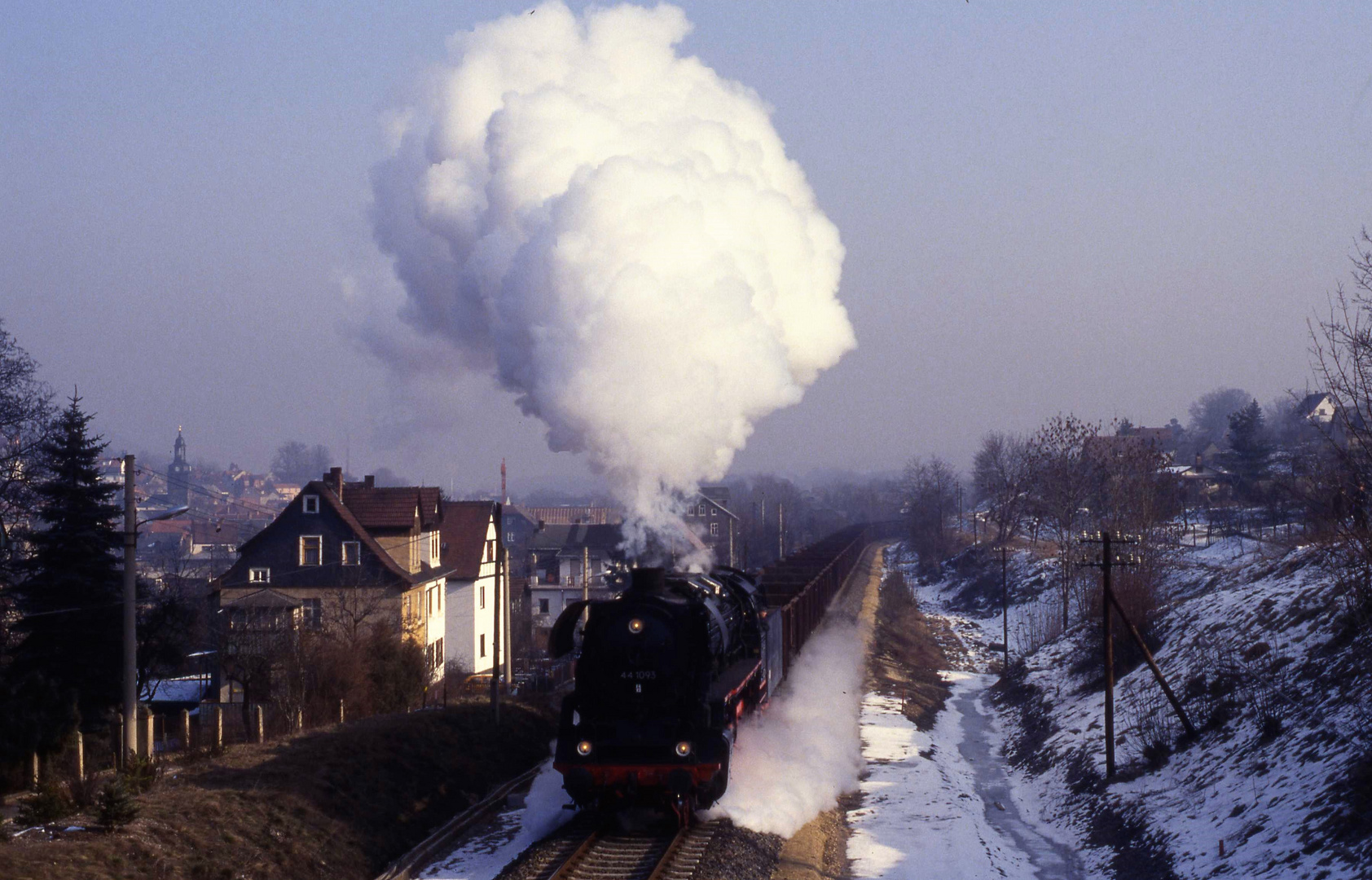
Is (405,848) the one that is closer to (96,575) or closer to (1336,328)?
(96,575)

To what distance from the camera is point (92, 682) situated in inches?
837

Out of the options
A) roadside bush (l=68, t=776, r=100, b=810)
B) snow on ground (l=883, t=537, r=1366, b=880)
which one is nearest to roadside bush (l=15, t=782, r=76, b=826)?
roadside bush (l=68, t=776, r=100, b=810)

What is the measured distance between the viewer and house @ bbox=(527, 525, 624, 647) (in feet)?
201

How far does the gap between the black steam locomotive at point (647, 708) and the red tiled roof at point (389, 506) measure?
2764cm

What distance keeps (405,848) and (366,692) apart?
13.9 meters

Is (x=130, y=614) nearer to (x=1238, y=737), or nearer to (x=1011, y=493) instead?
(x=1238, y=737)

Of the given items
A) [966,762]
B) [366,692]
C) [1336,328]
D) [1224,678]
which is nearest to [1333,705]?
[1224,678]

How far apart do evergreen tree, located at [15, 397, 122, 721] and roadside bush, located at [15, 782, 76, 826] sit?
8.40m

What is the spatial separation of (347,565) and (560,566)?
31.0 metres

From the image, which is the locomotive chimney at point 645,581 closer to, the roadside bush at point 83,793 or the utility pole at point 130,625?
the roadside bush at point 83,793

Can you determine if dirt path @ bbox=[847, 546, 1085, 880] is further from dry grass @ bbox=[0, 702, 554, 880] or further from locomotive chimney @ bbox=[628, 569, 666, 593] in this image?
dry grass @ bbox=[0, 702, 554, 880]

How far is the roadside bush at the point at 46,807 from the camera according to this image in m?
12.7

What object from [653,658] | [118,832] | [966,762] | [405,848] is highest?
[653,658]

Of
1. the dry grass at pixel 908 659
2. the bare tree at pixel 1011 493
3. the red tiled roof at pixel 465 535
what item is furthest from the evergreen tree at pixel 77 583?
the bare tree at pixel 1011 493
